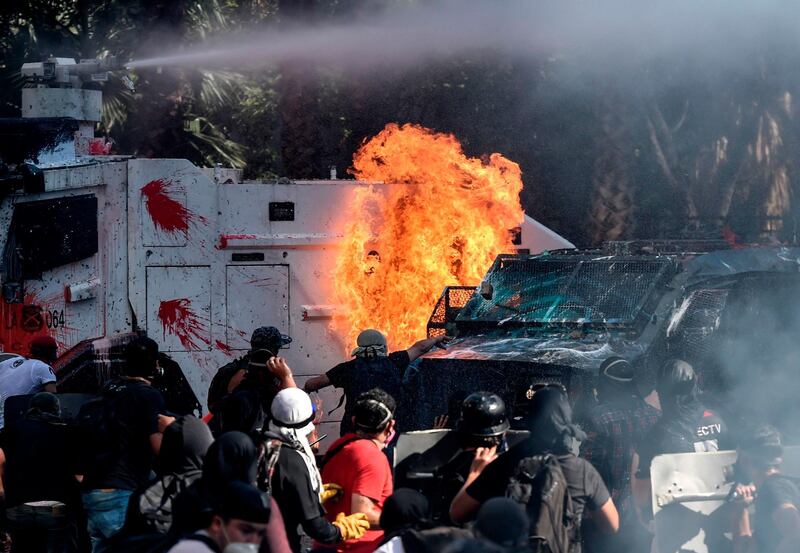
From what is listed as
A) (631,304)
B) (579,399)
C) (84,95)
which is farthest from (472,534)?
(84,95)

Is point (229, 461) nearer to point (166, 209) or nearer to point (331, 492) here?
point (331, 492)

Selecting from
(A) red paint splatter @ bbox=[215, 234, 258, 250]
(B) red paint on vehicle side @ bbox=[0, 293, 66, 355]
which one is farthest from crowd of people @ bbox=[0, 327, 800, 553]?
(A) red paint splatter @ bbox=[215, 234, 258, 250]

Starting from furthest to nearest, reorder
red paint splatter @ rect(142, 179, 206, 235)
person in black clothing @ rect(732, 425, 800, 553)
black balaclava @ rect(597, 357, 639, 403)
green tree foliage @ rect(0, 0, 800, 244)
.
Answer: green tree foliage @ rect(0, 0, 800, 244)
red paint splatter @ rect(142, 179, 206, 235)
black balaclava @ rect(597, 357, 639, 403)
person in black clothing @ rect(732, 425, 800, 553)

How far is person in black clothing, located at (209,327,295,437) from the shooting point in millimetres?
6793

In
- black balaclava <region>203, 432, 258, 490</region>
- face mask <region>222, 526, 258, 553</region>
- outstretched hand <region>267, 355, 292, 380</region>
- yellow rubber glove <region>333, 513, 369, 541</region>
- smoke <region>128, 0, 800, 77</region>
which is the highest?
smoke <region>128, 0, 800, 77</region>

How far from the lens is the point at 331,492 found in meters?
6.13

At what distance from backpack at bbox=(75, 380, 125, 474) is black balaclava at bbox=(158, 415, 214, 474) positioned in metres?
1.06

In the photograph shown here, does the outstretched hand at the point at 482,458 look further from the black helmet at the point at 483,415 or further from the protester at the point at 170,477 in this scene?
the protester at the point at 170,477

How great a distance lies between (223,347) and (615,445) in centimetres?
553

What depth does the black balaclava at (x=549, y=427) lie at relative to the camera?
5773mm

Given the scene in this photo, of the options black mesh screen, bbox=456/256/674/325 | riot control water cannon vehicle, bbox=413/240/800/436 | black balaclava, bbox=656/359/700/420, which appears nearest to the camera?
black balaclava, bbox=656/359/700/420

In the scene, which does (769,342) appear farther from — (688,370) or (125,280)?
(125,280)

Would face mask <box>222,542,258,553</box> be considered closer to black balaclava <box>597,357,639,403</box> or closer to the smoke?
black balaclava <box>597,357,639,403</box>

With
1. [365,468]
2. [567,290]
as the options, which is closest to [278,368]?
[365,468]
